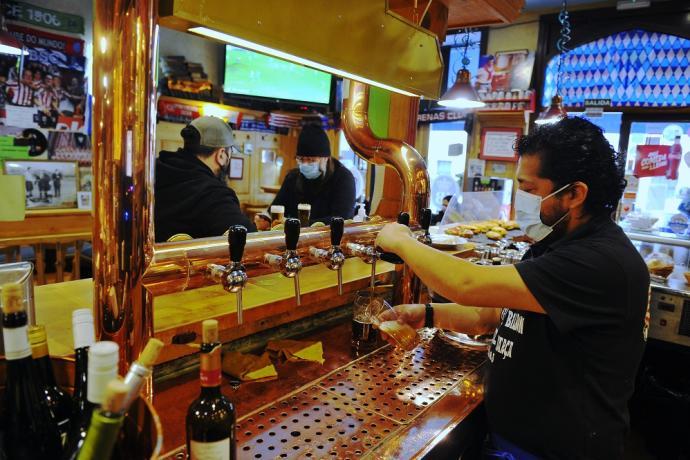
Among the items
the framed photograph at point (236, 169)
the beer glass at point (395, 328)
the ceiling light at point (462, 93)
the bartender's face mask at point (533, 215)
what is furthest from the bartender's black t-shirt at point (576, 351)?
the framed photograph at point (236, 169)

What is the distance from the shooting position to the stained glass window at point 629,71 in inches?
208

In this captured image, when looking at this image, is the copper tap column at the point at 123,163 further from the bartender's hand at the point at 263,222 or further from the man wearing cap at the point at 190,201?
the bartender's hand at the point at 263,222

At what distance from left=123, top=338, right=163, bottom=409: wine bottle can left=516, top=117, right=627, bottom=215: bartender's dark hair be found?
1210 mm

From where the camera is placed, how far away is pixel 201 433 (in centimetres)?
79

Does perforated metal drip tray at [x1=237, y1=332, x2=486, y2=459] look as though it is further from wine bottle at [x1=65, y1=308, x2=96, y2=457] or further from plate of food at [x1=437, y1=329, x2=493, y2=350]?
wine bottle at [x1=65, y1=308, x2=96, y2=457]

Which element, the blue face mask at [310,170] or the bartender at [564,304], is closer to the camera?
the bartender at [564,304]

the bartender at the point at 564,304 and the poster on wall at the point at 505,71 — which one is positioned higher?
the poster on wall at the point at 505,71

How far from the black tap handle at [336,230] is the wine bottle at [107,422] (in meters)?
0.89

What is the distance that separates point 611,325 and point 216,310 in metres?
1.07

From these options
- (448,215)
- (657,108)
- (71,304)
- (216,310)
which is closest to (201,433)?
(216,310)

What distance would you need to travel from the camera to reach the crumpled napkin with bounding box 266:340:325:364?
151 cm

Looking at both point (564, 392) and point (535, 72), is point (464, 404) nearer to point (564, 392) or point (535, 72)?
A: point (564, 392)

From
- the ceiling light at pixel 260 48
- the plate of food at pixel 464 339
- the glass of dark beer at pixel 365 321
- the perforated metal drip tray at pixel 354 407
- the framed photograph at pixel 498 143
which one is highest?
the framed photograph at pixel 498 143

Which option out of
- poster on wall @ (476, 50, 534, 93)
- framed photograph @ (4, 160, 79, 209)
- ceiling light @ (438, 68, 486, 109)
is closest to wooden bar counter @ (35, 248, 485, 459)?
ceiling light @ (438, 68, 486, 109)
